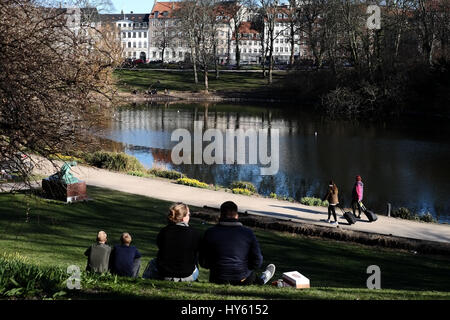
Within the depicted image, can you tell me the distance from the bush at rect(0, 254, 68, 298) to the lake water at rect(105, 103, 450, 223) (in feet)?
46.2

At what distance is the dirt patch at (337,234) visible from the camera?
52.0ft

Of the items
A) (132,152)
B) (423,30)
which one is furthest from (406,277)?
(423,30)

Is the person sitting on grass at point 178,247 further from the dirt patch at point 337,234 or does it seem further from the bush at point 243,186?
the bush at point 243,186

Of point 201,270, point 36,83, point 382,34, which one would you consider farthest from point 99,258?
point 382,34

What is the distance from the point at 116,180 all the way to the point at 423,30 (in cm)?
4760

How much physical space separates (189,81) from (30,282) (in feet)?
262

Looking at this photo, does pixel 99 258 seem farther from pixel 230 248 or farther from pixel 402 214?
pixel 402 214

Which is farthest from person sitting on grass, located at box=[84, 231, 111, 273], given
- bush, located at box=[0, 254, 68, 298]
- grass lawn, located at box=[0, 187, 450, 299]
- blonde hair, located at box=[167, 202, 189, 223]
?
blonde hair, located at box=[167, 202, 189, 223]

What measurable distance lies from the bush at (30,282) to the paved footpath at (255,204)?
8.49m

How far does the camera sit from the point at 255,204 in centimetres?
2100

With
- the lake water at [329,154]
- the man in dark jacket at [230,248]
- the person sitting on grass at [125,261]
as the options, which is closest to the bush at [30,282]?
the person sitting on grass at [125,261]
